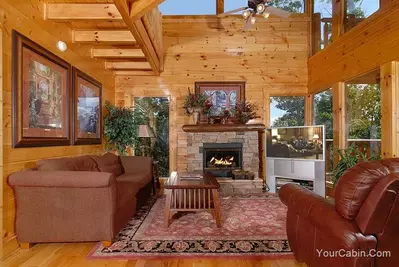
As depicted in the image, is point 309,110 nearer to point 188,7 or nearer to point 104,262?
point 188,7

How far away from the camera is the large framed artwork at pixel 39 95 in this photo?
2654 millimetres

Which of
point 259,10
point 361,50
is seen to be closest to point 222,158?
point 259,10

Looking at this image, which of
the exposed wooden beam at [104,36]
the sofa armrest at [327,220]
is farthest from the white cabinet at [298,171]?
the exposed wooden beam at [104,36]

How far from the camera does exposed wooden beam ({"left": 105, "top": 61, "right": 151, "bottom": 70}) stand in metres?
5.15

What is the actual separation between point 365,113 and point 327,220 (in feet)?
11.1

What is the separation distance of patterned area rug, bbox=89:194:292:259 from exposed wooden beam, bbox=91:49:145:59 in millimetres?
2592

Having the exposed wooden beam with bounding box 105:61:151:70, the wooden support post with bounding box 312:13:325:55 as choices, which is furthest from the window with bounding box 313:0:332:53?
the exposed wooden beam with bounding box 105:61:151:70

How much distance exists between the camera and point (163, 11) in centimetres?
611

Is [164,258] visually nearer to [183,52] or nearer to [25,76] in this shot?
[25,76]

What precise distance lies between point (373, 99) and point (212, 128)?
9.51 ft

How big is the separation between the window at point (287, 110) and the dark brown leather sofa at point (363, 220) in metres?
4.62

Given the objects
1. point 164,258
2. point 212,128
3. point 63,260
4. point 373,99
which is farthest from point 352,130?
point 63,260

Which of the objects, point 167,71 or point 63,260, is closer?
point 63,260

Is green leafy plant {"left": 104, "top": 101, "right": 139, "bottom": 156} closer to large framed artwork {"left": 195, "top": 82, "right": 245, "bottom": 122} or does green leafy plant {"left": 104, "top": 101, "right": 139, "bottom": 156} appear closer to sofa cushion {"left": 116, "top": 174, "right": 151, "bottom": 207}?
sofa cushion {"left": 116, "top": 174, "right": 151, "bottom": 207}
